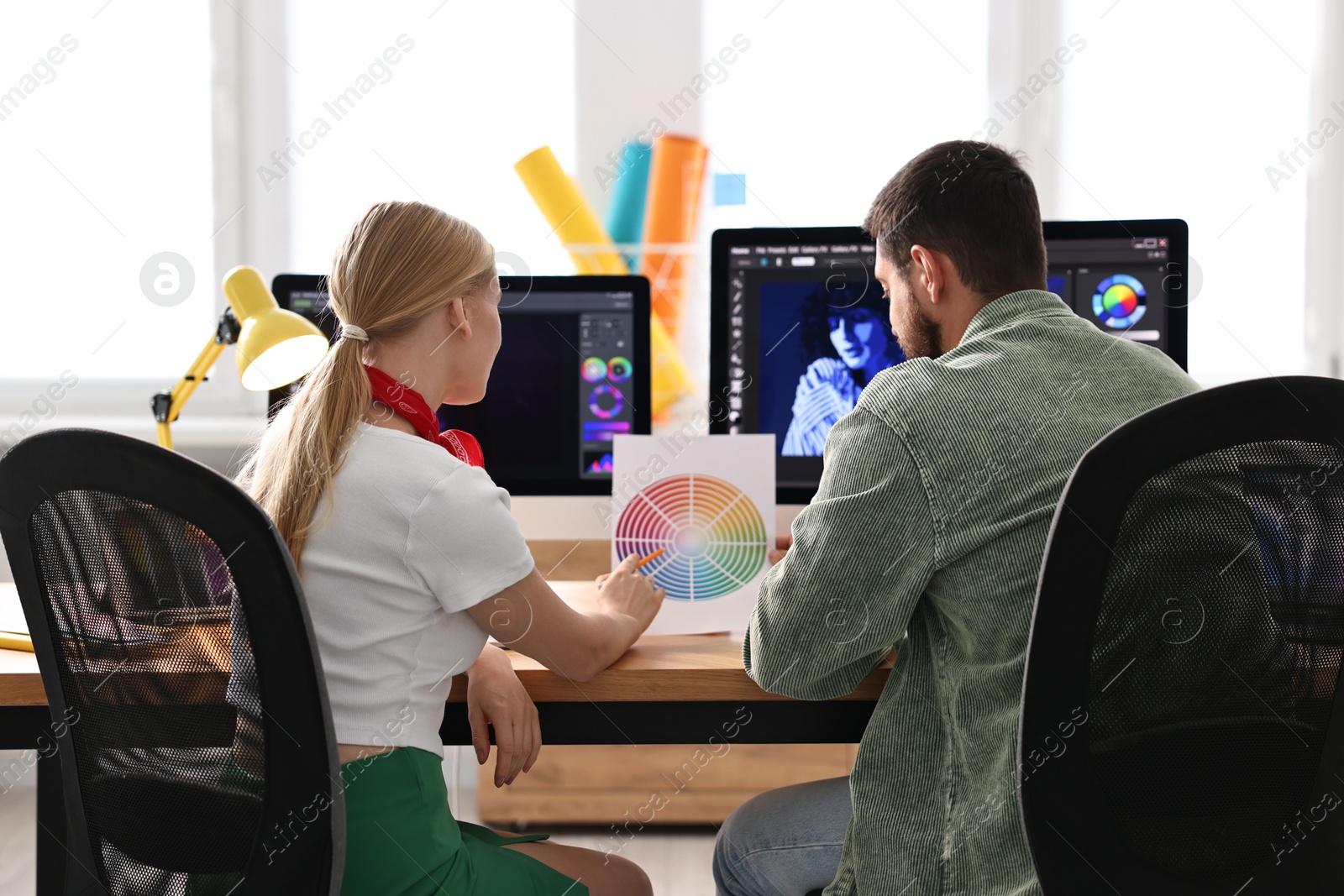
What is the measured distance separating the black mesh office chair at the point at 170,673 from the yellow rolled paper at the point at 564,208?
1.62 meters

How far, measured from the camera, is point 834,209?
2.85 metres

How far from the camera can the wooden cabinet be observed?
2.30 metres

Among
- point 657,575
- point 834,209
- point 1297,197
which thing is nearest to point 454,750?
point 657,575

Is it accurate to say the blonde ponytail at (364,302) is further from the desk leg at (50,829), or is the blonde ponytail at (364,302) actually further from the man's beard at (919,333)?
the man's beard at (919,333)

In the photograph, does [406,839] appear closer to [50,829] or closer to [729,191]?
[50,829]

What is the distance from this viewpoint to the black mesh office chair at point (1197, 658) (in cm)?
73

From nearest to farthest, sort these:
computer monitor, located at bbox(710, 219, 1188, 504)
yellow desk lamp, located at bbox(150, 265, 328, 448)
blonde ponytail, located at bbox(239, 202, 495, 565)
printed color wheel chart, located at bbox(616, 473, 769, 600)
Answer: blonde ponytail, located at bbox(239, 202, 495, 565)
printed color wheel chart, located at bbox(616, 473, 769, 600)
yellow desk lamp, located at bbox(150, 265, 328, 448)
computer monitor, located at bbox(710, 219, 1188, 504)

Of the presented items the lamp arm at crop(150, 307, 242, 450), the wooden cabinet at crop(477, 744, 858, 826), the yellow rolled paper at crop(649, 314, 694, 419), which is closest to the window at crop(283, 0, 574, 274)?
the yellow rolled paper at crop(649, 314, 694, 419)

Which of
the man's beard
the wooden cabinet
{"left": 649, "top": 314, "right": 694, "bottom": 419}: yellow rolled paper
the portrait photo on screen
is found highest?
the man's beard

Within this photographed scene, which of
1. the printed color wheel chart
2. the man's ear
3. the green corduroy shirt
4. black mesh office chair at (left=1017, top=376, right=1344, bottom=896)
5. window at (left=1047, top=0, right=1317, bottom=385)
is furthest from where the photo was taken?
window at (left=1047, top=0, right=1317, bottom=385)

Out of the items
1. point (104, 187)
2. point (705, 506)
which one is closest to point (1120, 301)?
point (705, 506)

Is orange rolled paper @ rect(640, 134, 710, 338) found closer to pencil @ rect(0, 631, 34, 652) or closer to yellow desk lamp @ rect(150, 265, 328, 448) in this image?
yellow desk lamp @ rect(150, 265, 328, 448)

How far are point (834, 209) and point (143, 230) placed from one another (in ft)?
6.45

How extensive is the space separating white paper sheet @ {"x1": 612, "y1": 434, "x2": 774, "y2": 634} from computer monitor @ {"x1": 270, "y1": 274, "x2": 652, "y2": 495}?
13.8 inches
